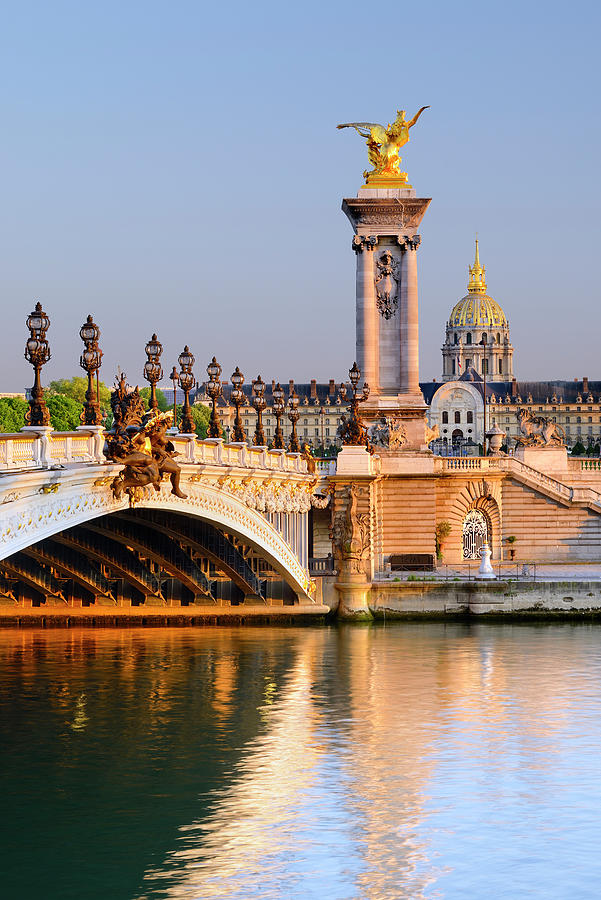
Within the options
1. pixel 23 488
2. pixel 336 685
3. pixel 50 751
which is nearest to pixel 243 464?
pixel 336 685

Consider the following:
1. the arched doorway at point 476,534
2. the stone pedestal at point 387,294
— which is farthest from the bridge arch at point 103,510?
the stone pedestal at point 387,294

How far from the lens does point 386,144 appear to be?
78.1 m

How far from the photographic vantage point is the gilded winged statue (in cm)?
7762

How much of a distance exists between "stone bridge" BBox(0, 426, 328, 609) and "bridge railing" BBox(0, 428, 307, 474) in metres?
0.05

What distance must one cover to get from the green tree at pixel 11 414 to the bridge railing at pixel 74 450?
163ft

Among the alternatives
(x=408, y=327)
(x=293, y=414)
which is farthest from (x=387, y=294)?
(x=293, y=414)

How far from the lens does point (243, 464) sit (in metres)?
50.0

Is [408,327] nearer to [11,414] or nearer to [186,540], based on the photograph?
[186,540]

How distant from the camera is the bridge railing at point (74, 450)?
1204 inches

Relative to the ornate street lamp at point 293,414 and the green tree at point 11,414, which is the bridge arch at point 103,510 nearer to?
the ornate street lamp at point 293,414

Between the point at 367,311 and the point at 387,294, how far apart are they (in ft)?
4.34

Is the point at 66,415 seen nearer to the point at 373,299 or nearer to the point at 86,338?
the point at 373,299

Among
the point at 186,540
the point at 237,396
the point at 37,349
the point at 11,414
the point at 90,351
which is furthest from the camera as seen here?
the point at 11,414

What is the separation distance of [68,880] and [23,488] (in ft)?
24.6
